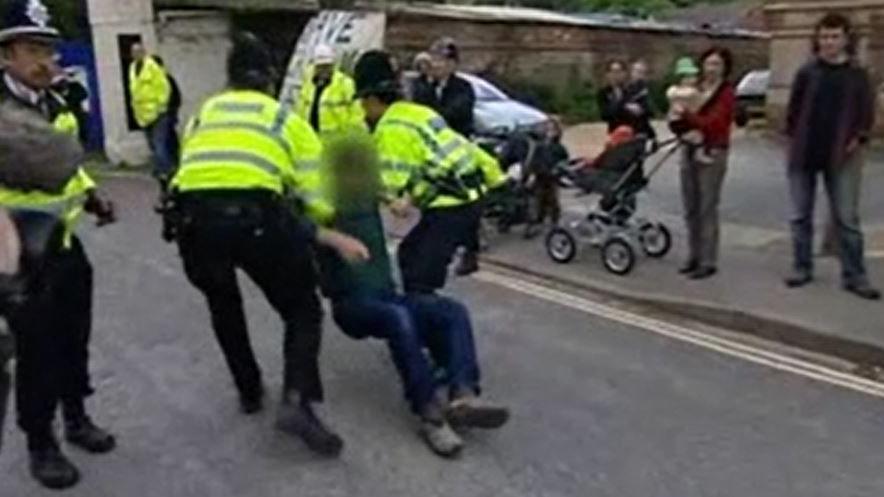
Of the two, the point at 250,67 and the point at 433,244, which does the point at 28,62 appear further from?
the point at 433,244

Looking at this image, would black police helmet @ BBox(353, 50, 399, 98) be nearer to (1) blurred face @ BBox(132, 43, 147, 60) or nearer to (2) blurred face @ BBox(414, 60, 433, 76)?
(2) blurred face @ BBox(414, 60, 433, 76)

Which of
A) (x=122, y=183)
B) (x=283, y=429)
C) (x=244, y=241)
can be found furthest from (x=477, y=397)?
(x=122, y=183)

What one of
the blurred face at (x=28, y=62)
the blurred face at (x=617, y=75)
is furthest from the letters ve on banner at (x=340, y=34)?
the blurred face at (x=28, y=62)

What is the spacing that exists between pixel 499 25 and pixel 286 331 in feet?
61.5

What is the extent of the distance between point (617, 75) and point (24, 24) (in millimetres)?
6547

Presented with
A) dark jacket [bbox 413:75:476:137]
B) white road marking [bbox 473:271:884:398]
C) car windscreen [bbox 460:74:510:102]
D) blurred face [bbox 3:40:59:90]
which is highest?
blurred face [bbox 3:40:59:90]

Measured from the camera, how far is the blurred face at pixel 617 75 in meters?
10.7

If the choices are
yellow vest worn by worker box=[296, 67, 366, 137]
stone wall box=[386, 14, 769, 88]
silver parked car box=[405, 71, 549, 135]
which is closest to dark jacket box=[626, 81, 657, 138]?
yellow vest worn by worker box=[296, 67, 366, 137]

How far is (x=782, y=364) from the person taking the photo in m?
7.20

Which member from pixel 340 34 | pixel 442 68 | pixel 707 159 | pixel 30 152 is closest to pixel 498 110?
pixel 340 34

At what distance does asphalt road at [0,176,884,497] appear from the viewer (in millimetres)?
5219

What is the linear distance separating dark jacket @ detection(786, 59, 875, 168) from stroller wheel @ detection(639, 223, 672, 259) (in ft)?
5.50

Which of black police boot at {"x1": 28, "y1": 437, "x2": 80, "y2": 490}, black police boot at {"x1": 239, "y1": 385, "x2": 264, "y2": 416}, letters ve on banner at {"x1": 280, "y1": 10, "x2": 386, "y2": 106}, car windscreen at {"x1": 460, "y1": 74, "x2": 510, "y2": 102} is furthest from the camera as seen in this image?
letters ve on banner at {"x1": 280, "y1": 10, "x2": 386, "y2": 106}

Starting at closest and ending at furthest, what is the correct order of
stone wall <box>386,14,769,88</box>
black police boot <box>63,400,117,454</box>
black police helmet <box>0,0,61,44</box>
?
black police helmet <box>0,0,61,44</box>, black police boot <box>63,400,117,454</box>, stone wall <box>386,14,769,88</box>
